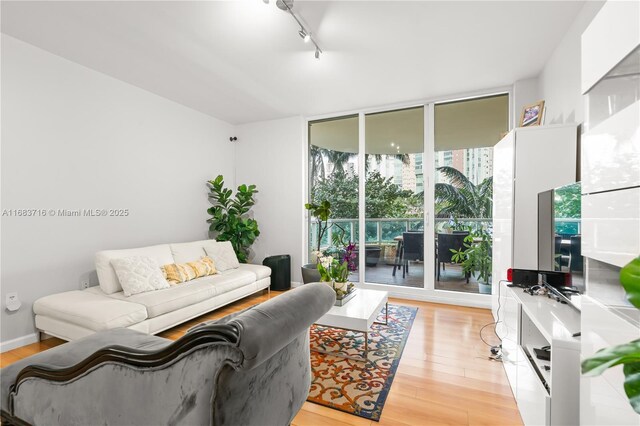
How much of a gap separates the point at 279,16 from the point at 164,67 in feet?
5.36

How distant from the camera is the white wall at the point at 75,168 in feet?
8.81

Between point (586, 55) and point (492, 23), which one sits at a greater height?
point (492, 23)

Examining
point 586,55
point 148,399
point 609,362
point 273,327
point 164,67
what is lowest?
point 148,399

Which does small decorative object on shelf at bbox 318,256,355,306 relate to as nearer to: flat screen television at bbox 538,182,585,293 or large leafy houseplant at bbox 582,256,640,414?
flat screen television at bbox 538,182,585,293

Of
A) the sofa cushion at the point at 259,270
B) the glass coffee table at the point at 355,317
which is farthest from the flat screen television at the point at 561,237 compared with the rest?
the sofa cushion at the point at 259,270

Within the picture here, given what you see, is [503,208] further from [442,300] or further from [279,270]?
[279,270]

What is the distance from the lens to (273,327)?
3.26 ft

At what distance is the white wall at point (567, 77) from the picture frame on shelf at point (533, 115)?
0.16 m

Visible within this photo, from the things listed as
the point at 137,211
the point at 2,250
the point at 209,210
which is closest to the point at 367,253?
the point at 209,210

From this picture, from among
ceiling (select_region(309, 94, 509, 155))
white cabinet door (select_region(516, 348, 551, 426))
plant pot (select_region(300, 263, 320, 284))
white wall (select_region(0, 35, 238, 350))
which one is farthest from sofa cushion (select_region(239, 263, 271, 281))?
white cabinet door (select_region(516, 348, 551, 426))

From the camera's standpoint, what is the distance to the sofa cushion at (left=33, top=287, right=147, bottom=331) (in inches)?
91.5

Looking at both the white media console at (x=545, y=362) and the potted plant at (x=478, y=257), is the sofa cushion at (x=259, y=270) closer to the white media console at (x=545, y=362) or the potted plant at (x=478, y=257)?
the potted plant at (x=478, y=257)

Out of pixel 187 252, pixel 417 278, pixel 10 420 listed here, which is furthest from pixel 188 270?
pixel 417 278

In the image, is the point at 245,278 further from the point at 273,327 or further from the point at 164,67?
the point at 273,327
